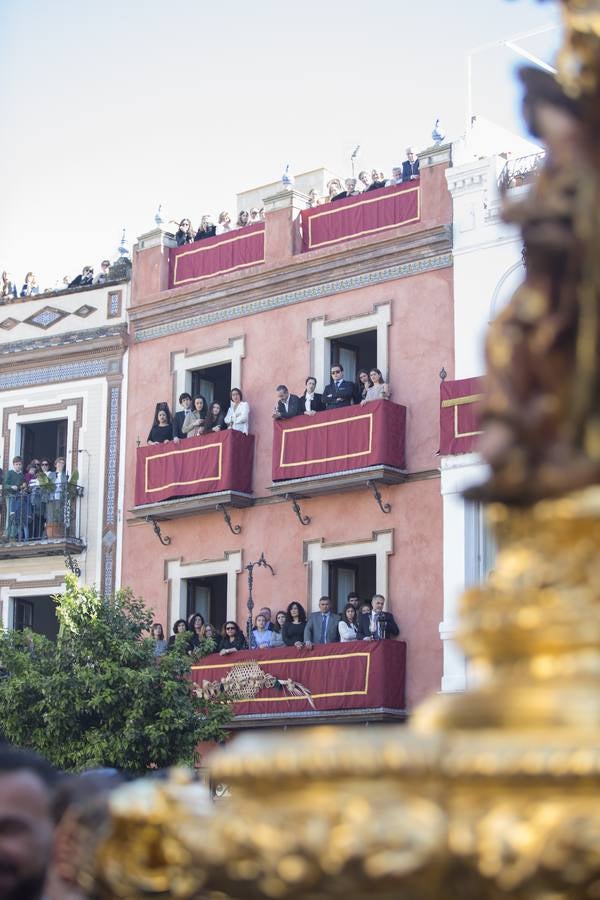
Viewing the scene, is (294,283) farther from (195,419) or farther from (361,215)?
(195,419)

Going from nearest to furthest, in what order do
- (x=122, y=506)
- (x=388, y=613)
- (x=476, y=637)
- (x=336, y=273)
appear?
(x=476, y=637) → (x=388, y=613) → (x=336, y=273) → (x=122, y=506)

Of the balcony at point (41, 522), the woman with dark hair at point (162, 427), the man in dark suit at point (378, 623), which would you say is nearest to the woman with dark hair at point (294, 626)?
the man in dark suit at point (378, 623)

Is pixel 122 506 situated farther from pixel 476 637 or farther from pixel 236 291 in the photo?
pixel 476 637

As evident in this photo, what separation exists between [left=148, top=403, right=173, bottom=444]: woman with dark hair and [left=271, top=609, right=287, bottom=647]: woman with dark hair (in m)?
3.56

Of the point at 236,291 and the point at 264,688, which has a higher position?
the point at 236,291

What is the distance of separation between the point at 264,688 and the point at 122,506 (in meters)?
4.71

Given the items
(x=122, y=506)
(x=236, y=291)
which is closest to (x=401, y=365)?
(x=236, y=291)

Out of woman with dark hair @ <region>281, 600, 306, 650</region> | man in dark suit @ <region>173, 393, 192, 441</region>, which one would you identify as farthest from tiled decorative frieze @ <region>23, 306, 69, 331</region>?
woman with dark hair @ <region>281, 600, 306, 650</region>

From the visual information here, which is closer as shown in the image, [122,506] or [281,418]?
[281,418]

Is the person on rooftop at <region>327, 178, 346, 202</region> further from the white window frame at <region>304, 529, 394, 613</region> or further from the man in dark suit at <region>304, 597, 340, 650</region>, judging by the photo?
the man in dark suit at <region>304, 597, 340, 650</region>

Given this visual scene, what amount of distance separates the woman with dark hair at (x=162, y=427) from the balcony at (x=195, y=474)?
237 mm

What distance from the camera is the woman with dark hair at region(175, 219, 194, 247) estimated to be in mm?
28250

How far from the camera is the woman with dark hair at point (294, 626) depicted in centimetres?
2450

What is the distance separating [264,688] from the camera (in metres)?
24.3
